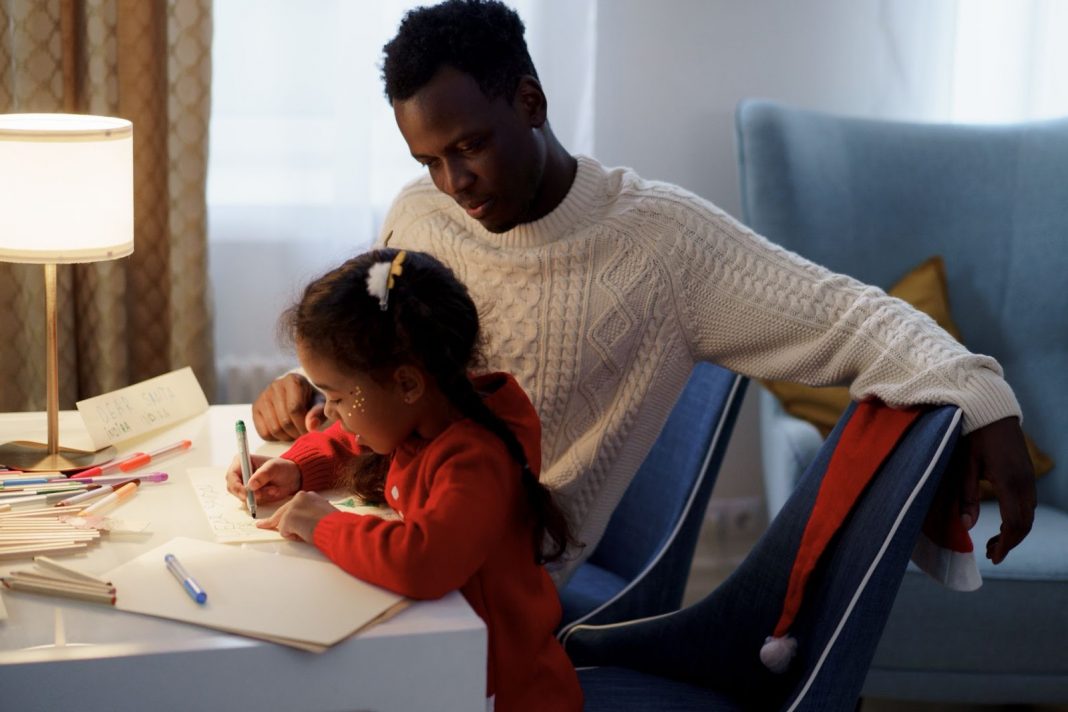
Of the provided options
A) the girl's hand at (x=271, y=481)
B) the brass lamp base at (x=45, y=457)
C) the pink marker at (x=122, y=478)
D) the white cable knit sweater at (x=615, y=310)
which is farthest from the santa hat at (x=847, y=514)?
the brass lamp base at (x=45, y=457)

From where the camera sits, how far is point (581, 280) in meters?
1.54

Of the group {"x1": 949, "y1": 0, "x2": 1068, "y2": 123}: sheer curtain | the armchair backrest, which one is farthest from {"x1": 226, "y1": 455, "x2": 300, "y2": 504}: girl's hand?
{"x1": 949, "y1": 0, "x2": 1068, "y2": 123}: sheer curtain

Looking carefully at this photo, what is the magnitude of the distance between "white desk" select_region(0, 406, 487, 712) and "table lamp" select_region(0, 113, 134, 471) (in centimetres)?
47

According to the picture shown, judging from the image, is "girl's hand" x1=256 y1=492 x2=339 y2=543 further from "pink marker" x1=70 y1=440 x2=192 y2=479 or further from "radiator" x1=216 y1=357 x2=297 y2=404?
"radiator" x1=216 y1=357 x2=297 y2=404

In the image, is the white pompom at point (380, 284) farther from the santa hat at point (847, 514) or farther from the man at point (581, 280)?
the santa hat at point (847, 514)

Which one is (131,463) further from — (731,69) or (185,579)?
(731,69)

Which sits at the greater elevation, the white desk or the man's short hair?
the man's short hair

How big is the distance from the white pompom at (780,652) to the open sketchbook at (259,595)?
17.6 inches

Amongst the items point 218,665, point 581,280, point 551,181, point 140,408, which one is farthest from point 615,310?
point 218,665

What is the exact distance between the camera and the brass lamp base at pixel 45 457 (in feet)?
4.65

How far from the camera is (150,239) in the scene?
243 centimetres

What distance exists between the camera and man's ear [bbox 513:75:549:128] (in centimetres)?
146

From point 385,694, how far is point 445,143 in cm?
66

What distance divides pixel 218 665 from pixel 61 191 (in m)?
0.77
